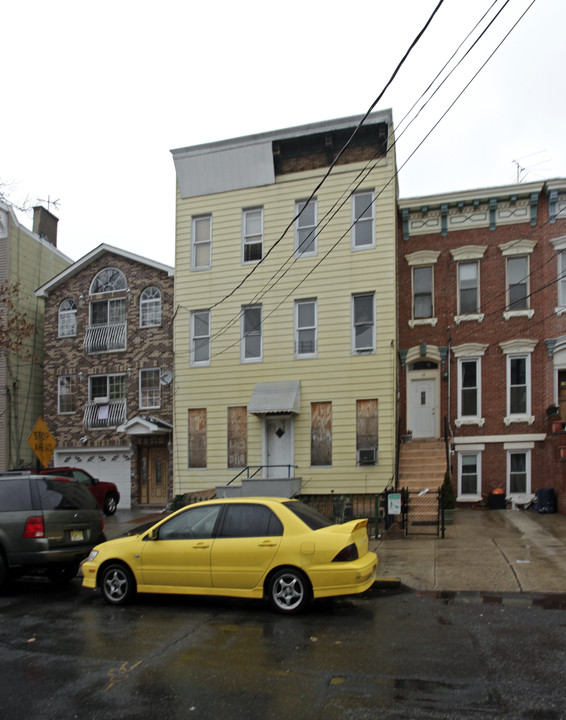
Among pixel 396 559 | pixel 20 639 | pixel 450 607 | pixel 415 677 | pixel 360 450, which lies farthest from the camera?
pixel 360 450

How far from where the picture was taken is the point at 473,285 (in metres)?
20.1

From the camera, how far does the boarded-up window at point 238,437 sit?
766 inches

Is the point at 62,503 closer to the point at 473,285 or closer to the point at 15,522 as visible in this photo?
the point at 15,522

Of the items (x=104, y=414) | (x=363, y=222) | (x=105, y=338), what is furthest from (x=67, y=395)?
(x=363, y=222)

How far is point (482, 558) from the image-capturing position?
1126 cm

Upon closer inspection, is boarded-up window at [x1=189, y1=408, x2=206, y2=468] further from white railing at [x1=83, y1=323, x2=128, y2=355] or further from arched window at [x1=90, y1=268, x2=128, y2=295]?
arched window at [x1=90, y1=268, x2=128, y2=295]

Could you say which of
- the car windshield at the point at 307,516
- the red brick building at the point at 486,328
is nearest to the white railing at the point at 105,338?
the red brick building at the point at 486,328

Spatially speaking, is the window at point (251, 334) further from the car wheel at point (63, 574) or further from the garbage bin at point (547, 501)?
the car wheel at point (63, 574)

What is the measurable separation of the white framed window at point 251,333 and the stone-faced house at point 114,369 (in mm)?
3131

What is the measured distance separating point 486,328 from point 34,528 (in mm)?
14608

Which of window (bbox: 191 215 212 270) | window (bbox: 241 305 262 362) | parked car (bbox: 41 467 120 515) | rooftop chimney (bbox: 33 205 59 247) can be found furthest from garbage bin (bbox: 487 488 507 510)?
rooftop chimney (bbox: 33 205 59 247)

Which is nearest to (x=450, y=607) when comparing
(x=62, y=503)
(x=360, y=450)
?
(x=62, y=503)

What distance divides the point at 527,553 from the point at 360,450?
7116 mm

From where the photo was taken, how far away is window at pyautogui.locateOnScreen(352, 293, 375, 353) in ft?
61.3
